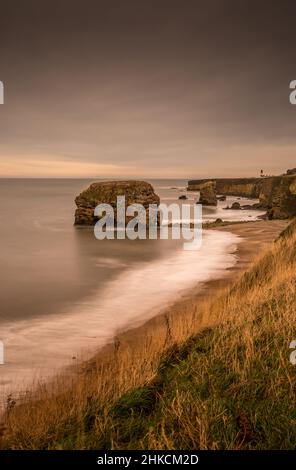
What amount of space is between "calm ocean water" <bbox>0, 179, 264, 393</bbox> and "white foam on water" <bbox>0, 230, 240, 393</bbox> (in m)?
0.02

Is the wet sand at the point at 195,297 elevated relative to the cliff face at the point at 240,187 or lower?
lower

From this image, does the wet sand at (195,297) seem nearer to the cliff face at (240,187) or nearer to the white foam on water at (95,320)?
the white foam on water at (95,320)

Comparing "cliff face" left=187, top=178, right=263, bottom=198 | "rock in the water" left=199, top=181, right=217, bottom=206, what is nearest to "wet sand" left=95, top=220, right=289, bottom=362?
"rock in the water" left=199, top=181, right=217, bottom=206

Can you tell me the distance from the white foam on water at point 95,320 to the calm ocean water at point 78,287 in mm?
19

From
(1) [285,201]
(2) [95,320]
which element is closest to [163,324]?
(2) [95,320]

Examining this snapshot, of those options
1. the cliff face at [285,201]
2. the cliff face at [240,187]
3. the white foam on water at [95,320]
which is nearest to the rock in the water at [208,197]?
the cliff face at [285,201]

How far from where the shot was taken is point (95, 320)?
11117 millimetres

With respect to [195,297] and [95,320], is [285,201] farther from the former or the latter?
[95,320]

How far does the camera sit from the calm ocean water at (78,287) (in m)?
9.01

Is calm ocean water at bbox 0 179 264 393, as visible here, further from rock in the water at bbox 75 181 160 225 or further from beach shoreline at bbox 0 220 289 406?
rock in the water at bbox 75 181 160 225

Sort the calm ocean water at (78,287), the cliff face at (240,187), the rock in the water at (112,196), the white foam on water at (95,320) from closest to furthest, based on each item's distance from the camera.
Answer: the white foam on water at (95,320) < the calm ocean water at (78,287) < the rock in the water at (112,196) < the cliff face at (240,187)

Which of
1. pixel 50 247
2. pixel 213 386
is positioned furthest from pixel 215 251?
pixel 213 386

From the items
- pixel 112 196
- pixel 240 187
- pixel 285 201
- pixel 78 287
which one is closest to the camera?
pixel 78 287

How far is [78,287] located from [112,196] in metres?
19.7
